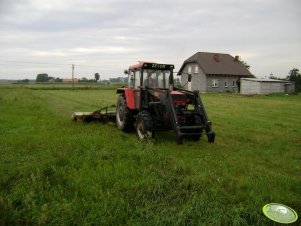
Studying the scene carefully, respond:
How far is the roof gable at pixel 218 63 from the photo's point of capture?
140ft

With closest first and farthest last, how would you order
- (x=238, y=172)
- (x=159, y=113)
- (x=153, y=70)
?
(x=238, y=172) → (x=159, y=113) → (x=153, y=70)

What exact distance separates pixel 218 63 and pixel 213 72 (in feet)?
9.90

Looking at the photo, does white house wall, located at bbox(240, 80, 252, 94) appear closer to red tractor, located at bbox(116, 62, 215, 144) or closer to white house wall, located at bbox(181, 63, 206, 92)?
white house wall, located at bbox(181, 63, 206, 92)

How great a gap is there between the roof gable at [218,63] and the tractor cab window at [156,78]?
32.0 metres

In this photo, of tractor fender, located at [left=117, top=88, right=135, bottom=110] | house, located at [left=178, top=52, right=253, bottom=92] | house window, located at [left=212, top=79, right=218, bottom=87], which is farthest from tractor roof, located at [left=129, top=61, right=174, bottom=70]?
house window, located at [left=212, top=79, right=218, bottom=87]

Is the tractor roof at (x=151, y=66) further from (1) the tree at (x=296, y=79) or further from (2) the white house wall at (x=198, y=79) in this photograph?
(1) the tree at (x=296, y=79)

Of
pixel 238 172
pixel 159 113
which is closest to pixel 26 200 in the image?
pixel 238 172

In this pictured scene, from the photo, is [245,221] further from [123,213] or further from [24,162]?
[24,162]

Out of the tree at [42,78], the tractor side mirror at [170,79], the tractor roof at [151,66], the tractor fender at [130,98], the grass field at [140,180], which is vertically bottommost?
the grass field at [140,180]

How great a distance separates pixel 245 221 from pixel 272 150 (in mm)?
4578

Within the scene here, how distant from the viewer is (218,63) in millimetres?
44500

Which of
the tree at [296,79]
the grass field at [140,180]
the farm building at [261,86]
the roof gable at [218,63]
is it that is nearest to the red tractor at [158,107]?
the grass field at [140,180]

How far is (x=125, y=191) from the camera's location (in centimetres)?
503

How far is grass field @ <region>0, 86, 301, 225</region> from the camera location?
171 inches
